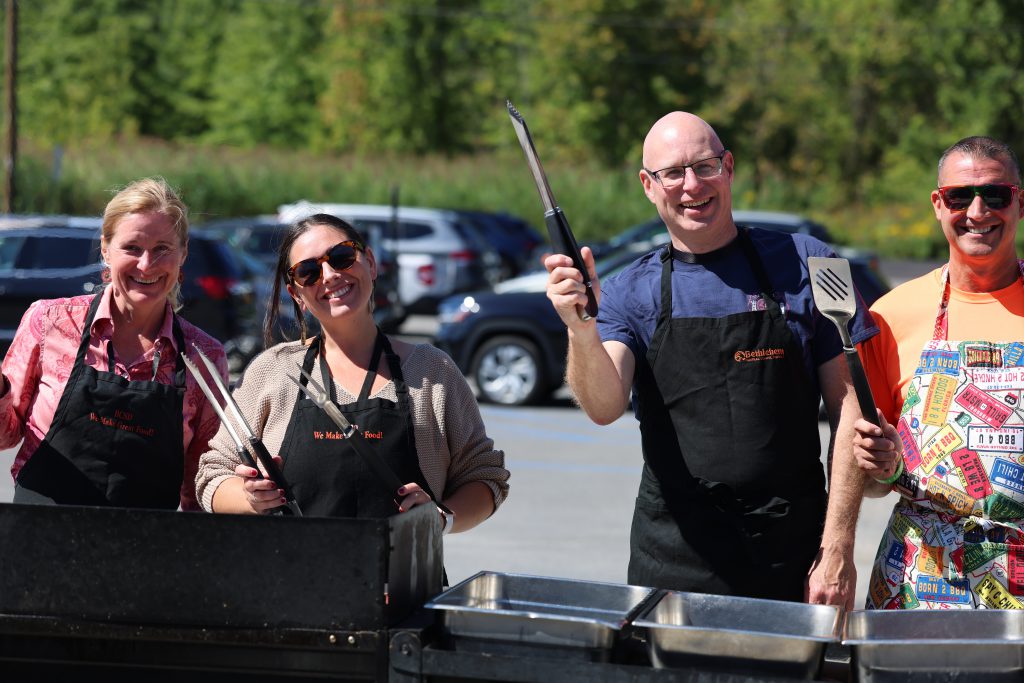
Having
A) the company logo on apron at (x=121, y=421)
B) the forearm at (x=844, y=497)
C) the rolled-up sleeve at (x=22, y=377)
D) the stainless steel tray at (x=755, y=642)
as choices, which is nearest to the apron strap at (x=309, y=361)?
the company logo on apron at (x=121, y=421)

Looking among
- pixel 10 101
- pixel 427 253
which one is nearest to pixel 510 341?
pixel 427 253

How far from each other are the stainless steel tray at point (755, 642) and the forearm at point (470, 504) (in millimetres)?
882

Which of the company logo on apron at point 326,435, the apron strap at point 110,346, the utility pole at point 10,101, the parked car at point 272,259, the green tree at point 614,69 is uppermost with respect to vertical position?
the green tree at point 614,69

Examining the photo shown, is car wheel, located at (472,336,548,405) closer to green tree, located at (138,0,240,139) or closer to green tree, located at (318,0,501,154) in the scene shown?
green tree, located at (318,0,501,154)

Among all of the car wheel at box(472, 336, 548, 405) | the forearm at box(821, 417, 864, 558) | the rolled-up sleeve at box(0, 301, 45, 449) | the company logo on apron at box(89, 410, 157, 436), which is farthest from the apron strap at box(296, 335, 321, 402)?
the car wheel at box(472, 336, 548, 405)

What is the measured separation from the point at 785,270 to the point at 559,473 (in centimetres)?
746

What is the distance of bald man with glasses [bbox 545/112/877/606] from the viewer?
3.34 meters

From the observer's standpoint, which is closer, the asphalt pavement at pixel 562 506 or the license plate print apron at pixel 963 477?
the license plate print apron at pixel 963 477

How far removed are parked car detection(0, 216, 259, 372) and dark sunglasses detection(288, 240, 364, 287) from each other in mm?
11018

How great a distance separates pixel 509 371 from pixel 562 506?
458 centimetres

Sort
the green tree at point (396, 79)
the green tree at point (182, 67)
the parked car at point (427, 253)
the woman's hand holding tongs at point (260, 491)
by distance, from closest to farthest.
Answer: the woman's hand holding tongs at point (260, 491) < the parked car at point (427, 253) < the green tree at point (396, 79) < the green tree at point (182, 67)

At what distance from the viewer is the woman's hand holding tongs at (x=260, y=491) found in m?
3.07

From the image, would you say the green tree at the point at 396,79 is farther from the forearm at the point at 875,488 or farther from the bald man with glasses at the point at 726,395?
the forearm at the point at 875,488

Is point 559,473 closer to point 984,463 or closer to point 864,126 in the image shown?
point 984,463
